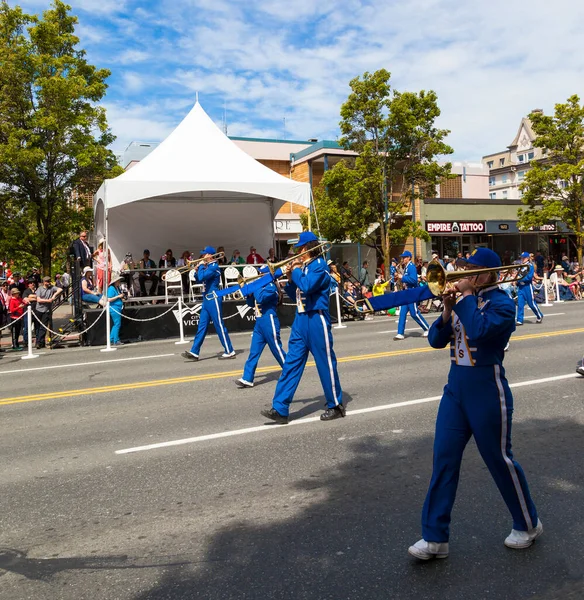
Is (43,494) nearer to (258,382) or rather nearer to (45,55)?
(258,382)

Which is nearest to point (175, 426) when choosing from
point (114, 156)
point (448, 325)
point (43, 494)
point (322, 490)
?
point (43, 494)

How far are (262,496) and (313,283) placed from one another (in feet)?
8.23

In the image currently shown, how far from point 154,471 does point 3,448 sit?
6.67ft

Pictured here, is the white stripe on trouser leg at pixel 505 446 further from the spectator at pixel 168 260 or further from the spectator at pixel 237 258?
the spectator at pixel 237 258

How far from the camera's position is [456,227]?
118 ft

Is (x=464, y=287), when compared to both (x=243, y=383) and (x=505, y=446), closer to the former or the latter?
(x=505, y=446)

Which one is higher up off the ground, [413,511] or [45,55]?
Result: [45,55]

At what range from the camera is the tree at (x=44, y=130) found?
702 inches

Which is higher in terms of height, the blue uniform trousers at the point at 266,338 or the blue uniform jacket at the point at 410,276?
the blue uniform jacket at the point at 410,276

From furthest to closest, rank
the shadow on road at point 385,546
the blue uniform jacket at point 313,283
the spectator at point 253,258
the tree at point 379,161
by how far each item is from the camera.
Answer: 1. the tree at point 379,161
2. the spectator at point 253,258
3. the blue uniform jacket at point 313,283
4. the shadow on road at point 385,546

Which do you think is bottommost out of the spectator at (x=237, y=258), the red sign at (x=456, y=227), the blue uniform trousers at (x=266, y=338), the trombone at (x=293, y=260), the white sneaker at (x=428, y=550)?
the white sneaker at (x=428, y=550)

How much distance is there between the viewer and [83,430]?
22.6 ft

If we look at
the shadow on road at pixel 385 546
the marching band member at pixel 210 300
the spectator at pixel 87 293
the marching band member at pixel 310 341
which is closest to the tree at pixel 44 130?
the spectator at pixel 87 293

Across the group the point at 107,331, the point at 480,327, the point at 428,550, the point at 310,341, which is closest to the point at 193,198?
the point at 107,331
